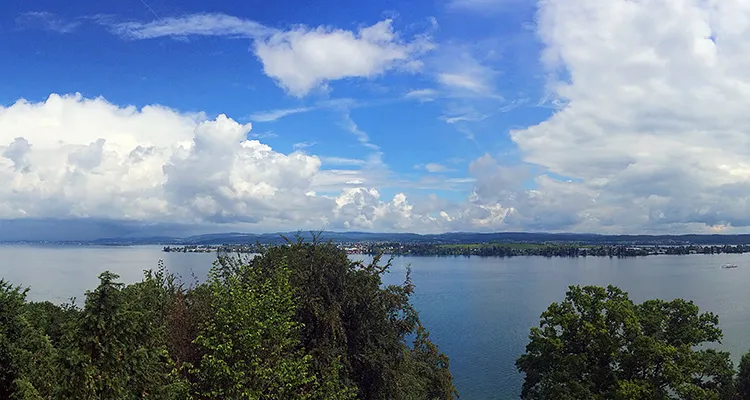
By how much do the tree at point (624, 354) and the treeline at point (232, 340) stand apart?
23.4 ft

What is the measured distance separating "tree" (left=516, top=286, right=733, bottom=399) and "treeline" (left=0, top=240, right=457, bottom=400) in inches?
281

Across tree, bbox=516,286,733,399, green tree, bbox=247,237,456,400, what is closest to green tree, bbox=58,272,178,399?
green tree, bbox=247,237,456,400

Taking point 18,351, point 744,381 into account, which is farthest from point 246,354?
point 744,381

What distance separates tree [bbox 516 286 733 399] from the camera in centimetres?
2781

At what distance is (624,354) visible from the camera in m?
29.4

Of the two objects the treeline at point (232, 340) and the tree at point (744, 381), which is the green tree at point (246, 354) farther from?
the tree at point (744, 381)

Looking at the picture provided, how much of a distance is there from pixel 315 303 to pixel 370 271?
431cm

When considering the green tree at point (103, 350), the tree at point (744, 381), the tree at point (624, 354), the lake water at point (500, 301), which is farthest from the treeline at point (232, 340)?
the lake water at point (500, 301)

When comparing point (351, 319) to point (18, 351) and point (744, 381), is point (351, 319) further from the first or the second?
point (744, 381)

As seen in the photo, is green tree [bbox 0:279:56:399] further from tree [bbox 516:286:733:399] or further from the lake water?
the lake water

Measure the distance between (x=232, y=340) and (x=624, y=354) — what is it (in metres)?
22.7

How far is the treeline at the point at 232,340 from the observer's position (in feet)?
39.8

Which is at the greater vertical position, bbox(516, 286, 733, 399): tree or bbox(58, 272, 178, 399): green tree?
bbox(58, 272, 178, 399): green tree

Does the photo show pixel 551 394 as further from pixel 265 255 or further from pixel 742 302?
pixel 742 302
